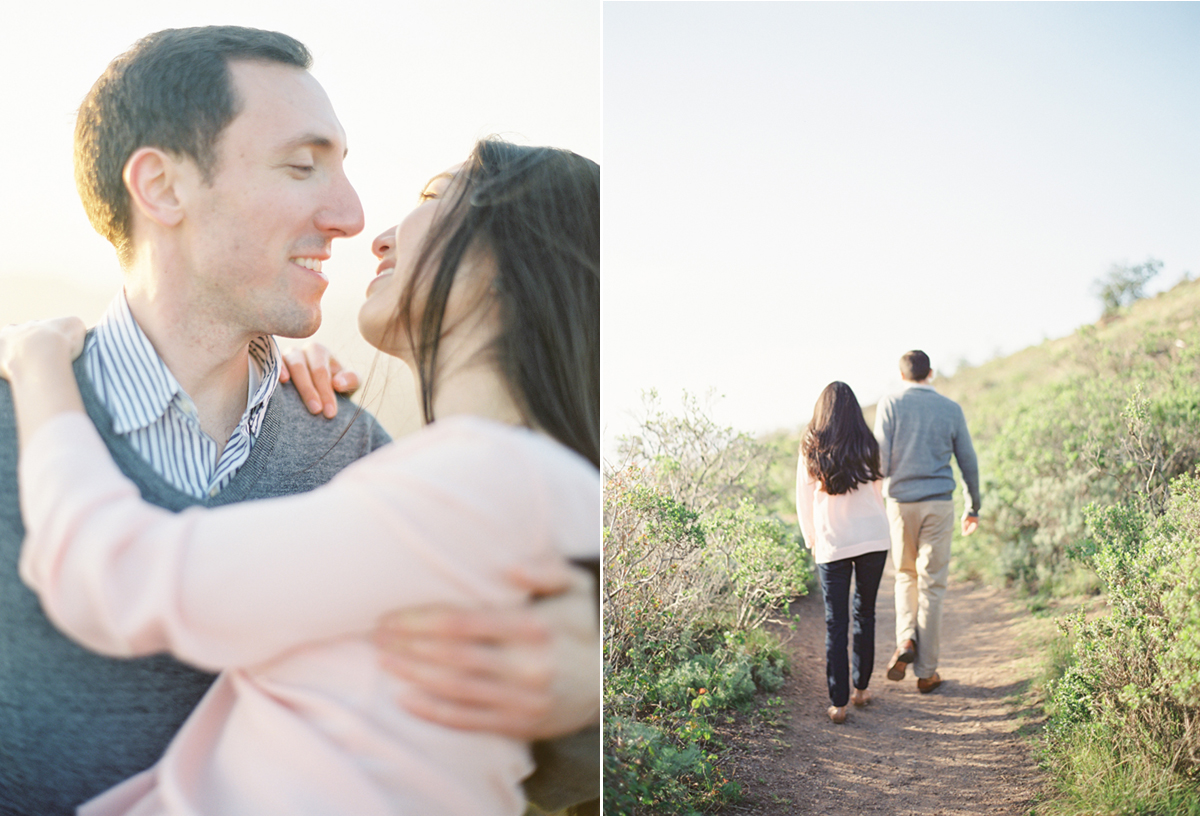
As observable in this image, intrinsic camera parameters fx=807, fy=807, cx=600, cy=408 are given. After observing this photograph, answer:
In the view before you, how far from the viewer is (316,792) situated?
1.54m

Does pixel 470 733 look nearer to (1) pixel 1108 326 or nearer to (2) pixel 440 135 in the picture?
(2) pixel 440 135

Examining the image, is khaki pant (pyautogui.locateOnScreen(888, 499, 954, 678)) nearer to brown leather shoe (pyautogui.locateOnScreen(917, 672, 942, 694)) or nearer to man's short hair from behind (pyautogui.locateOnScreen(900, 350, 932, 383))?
brown leather shoe (pyautogui.locateOnScreen(917, 672, 942, 694))

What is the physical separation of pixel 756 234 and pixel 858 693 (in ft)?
5.44

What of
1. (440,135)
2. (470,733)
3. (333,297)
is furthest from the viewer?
(440,135)

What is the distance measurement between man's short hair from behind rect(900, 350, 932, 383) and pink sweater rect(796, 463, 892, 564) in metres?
0.39

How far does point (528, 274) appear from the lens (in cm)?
203

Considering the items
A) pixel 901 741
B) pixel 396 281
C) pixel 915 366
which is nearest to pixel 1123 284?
pixel 915 366

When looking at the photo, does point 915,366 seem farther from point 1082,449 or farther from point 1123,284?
point 1123,284

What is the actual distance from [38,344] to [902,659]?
107 inches

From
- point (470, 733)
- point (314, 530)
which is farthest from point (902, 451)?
point (314, 530)

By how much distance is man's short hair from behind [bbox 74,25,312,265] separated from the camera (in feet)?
6.12

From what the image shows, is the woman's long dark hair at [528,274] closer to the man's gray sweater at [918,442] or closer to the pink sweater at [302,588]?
the pink sweater at [302,588]

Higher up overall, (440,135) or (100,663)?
(440,135)

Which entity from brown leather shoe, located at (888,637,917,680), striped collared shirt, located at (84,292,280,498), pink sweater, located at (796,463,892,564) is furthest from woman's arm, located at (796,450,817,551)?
striped collared shirt, located at (84,292,280,498)
